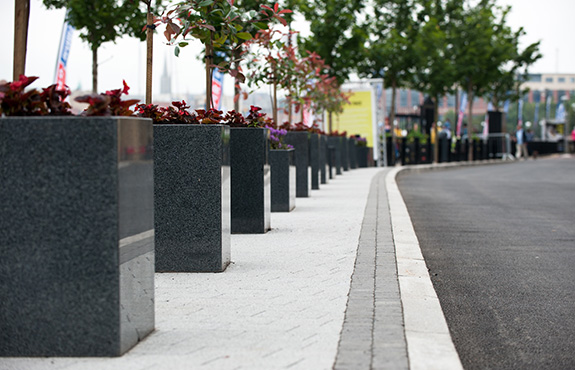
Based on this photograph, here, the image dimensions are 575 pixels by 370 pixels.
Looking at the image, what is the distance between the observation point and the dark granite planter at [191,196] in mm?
6672

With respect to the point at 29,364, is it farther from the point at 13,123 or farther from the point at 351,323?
the point at 351,323

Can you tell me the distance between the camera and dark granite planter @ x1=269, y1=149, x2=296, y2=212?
40.0 feet

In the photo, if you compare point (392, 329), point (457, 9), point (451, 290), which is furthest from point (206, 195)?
point (457, 9)

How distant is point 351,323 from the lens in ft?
15.8

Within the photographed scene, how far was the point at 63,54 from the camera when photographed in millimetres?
14695

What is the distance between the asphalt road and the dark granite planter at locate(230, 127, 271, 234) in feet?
5.44

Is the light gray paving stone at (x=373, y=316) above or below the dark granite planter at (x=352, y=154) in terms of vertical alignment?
below

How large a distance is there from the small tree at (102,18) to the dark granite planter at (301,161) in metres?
3.24

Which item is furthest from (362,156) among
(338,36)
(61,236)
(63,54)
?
(61,236)

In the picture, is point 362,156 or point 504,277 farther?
point 362,156

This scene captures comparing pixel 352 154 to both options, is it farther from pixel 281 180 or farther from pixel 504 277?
pixel 504 277

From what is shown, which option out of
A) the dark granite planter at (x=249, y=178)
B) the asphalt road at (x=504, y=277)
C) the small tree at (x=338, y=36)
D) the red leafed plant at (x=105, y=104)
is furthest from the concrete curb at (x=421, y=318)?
the small tree at (x=338, y=36)

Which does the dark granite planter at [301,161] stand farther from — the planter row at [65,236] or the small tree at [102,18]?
the planter row at [65,236]

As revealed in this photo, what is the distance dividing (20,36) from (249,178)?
115 inches
